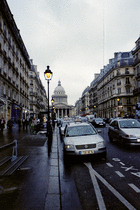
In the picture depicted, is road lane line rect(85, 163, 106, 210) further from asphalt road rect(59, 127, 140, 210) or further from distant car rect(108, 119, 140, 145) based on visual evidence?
distant car rect(108, 119, 140, 145)

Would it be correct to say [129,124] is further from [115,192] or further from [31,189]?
[31,189]

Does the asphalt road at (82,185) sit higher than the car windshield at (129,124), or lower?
lower

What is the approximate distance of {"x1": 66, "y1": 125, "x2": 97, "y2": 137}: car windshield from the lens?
24.4 feet

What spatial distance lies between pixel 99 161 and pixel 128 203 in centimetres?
310

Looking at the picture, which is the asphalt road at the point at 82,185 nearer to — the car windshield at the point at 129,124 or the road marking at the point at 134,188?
the road marking at the point at 134,188

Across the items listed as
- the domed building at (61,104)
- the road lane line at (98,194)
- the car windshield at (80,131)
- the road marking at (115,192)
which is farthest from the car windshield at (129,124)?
the domed building at (61,104)

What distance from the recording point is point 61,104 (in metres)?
168

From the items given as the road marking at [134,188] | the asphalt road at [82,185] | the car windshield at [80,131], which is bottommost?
the asphalt road at [82,185]

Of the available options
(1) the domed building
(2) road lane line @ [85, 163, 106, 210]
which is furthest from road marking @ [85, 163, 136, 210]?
(1) the domed building

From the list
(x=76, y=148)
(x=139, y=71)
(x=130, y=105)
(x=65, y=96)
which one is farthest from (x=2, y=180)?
(x=65, y=96)

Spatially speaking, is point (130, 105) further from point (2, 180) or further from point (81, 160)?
point (2, 180)

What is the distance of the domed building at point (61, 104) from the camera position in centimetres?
16671

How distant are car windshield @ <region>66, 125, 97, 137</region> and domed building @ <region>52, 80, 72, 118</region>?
149 m

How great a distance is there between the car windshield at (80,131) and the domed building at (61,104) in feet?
489
